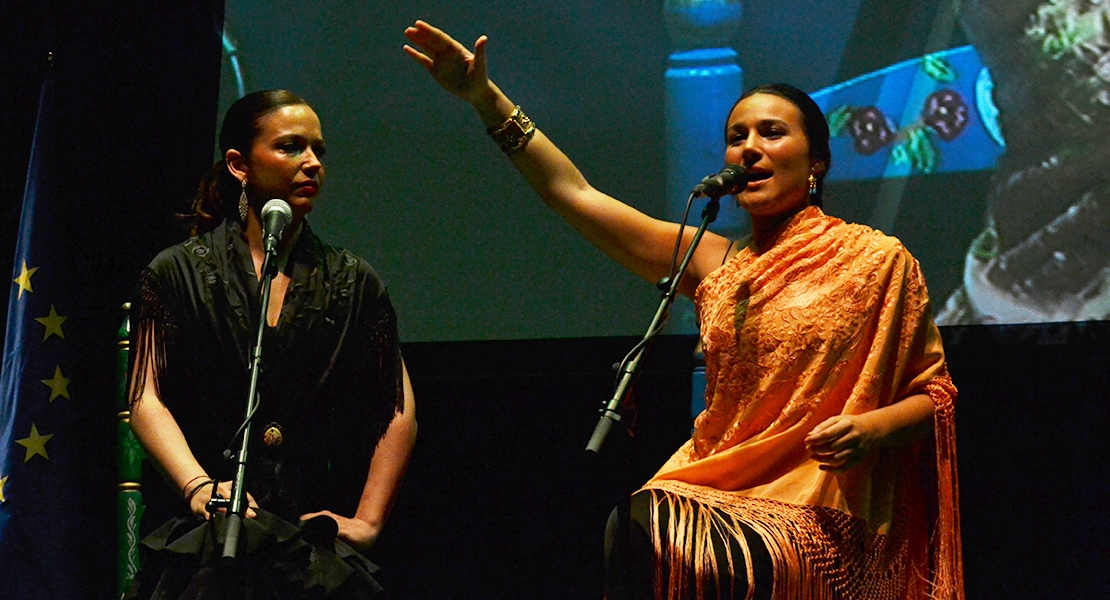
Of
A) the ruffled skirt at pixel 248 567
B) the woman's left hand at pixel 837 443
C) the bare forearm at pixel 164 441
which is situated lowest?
the ruffled skirt at pixel 248 567

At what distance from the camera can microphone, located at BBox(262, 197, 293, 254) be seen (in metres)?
2.24

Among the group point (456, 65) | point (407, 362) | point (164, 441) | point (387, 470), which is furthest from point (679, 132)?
point (164, 441)

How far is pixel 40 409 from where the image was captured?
3615 millimetres

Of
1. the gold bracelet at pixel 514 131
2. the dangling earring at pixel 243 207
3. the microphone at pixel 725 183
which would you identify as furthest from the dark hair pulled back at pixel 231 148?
the microphone at pixel 725 183

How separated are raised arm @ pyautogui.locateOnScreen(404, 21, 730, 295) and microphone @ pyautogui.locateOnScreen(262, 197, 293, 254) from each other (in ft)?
1.55

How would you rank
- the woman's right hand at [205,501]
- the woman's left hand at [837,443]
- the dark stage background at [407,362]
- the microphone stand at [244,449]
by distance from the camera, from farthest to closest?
the dark stage background at [407,362], the woman's right hand at [205,501], the woman's left hand at [837,443], the microphone stand at [244,449]

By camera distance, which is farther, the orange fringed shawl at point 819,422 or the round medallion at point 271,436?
the round medallion at point 271,436

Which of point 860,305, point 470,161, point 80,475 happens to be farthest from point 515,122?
point 80,475

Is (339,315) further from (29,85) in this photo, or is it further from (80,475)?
(29,85)

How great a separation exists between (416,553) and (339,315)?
1.31 meters

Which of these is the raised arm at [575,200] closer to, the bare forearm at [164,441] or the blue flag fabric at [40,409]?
the bare forearm at [164,441]

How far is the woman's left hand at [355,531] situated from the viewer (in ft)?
8.01

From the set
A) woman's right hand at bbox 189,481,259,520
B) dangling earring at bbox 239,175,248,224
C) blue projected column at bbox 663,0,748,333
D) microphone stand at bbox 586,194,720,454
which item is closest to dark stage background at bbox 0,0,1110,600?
blue projected column at bbox 663,0,748,333

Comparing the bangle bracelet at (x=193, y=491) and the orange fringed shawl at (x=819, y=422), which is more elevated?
the orange fringed shawl at (x=819, y=422)
